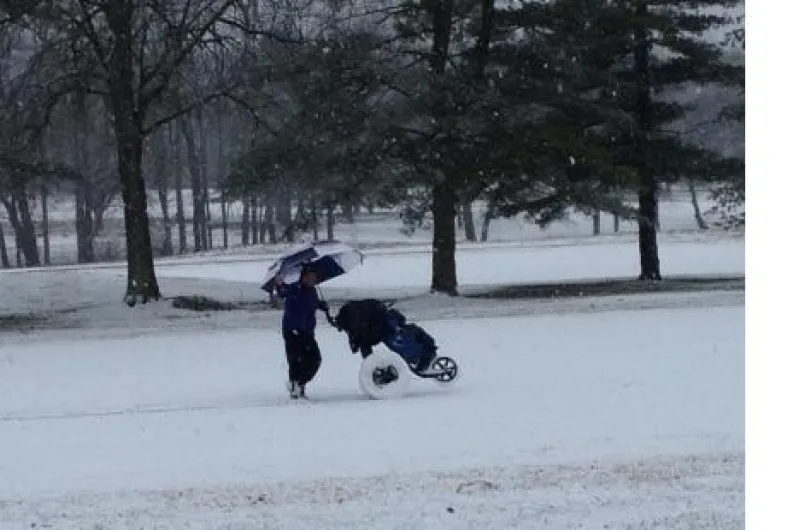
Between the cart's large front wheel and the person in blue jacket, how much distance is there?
0.59m

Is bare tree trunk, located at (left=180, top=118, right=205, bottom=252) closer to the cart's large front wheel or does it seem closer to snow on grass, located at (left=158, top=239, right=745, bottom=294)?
snow on grass, located at (left=158, top=239, right=745, bottom=294)

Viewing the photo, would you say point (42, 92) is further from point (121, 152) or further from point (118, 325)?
point (118, 325)

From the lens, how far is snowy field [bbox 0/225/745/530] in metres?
7.89

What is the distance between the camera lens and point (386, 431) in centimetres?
1068

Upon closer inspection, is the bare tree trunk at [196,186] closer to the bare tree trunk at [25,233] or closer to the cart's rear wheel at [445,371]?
the bare tree trunk at [25,233]

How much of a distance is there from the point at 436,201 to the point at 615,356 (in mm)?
11839

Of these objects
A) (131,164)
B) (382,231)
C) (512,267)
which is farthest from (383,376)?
(382,231)

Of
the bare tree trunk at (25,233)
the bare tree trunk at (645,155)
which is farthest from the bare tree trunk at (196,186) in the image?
the bare tree trunk at (645,155)

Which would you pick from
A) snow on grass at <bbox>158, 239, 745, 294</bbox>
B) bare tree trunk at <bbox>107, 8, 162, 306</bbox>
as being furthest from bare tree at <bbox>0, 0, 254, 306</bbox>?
snow on grass at <bbox>158, 239, 745, 294</bbox>

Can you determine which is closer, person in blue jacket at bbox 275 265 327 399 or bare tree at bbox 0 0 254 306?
person in blue jacket at bbox 275 265 327 399

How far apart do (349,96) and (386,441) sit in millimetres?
15346

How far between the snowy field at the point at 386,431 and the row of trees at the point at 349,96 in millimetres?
4279

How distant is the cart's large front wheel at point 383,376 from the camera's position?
12.6 meters

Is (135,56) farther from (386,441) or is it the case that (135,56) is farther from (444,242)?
(386,441)
